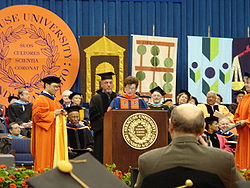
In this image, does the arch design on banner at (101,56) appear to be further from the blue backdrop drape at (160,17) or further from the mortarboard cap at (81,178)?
the mortarboard cap at (81,178)

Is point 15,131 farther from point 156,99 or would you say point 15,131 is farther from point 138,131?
point 138,131

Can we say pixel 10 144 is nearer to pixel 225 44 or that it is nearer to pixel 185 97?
pixel 185 97

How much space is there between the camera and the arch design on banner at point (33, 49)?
46.5 ft

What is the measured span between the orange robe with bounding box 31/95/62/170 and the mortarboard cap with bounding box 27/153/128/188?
18.3 feet

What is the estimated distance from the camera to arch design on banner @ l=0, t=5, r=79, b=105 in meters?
14.2

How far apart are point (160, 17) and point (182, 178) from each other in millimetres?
12573

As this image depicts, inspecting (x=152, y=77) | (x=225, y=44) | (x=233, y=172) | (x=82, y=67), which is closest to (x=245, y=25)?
(x=225, y=44)

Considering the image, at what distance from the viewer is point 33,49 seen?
14.3 meters

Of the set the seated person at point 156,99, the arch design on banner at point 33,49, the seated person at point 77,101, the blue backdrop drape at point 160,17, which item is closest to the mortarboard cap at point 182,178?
the seated person at point 156,99

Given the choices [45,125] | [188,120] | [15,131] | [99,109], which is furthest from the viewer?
[15,131]

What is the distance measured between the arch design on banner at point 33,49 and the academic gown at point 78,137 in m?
4.44

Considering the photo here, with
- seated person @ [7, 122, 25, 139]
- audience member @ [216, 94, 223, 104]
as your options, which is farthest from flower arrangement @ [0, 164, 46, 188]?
audience member @ [216, 94, 223, 104]

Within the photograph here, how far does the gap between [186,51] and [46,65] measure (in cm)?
357

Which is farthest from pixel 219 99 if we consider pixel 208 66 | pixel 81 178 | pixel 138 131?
pixel 81 178
